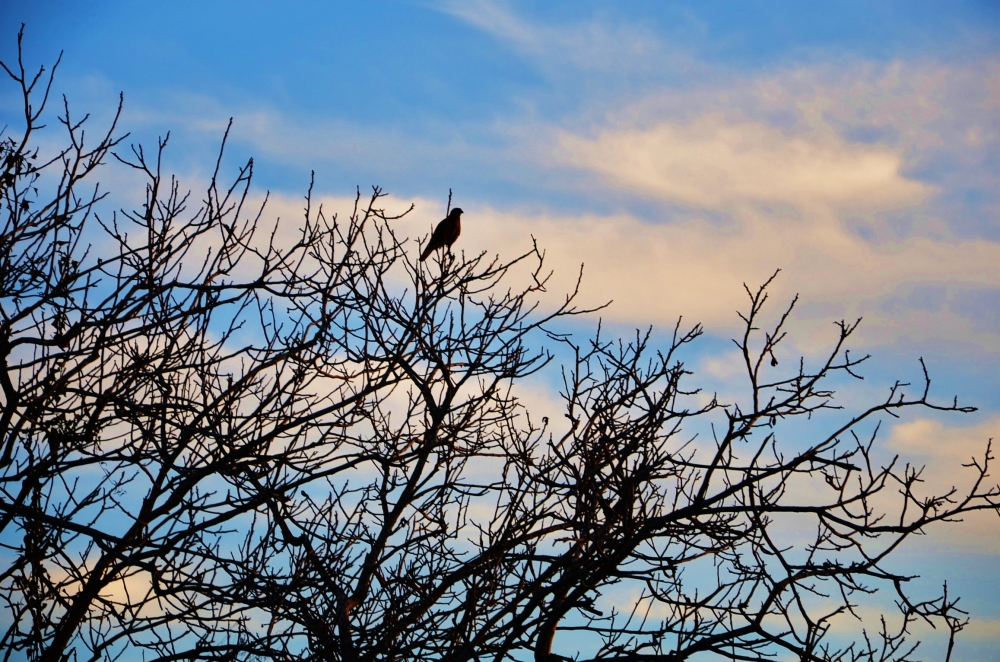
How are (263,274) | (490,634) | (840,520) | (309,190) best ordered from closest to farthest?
1. (490,634)
2. (840,520)
3. (263,274)
4. (309,190)

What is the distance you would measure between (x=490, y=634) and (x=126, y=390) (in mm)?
2631

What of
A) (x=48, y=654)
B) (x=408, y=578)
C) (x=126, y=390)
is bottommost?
(x=48, y=654)

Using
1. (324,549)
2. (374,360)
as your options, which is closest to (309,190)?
(374,360)

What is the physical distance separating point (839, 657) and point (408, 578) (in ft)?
7.64

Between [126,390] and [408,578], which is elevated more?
[126,390]

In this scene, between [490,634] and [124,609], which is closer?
[490,634]

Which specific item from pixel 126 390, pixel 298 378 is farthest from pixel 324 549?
pixel 126 390

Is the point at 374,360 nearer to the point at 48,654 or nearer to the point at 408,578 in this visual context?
the point at 408,578

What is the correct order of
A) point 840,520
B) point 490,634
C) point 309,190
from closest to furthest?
point 490,634 → point 840,520 → point 309,190

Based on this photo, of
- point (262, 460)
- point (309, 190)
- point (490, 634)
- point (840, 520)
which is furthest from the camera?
point (309, 190)

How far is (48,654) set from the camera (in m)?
4.98

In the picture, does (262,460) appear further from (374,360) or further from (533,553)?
(533,553)

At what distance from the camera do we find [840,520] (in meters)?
4.92

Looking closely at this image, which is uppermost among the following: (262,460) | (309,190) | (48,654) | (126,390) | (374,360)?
(309,190)
